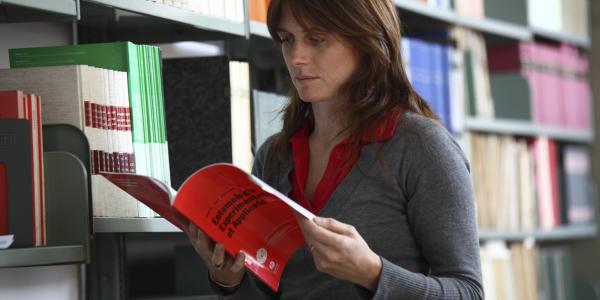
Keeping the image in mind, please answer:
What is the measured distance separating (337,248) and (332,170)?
0.31 m

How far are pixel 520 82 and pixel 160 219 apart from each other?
2.13m

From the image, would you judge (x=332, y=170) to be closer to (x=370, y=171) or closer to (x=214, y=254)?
(x=370, y=171)

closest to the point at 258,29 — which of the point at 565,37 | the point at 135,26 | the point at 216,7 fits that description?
the point at 216,7

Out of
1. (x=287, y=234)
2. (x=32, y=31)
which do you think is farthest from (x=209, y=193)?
(x=32, y=31)

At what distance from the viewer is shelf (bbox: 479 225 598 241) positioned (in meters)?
3.35

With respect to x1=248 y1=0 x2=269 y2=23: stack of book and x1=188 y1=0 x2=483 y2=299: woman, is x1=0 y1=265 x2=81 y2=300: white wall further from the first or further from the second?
x1=248 y1=0 x2=269 y2=23: stack of book

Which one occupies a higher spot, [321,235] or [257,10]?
[257,10]

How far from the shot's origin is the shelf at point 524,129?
333 centimetres

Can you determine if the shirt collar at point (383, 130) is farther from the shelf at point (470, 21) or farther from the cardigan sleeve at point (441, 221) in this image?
the shelf at point (470, 21)

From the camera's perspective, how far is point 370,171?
156cm

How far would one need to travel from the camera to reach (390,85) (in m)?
1.62

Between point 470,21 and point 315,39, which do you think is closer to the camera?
point 315,39

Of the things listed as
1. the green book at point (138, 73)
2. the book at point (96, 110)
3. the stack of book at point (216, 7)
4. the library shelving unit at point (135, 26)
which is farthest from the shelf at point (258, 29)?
the book at point (96, 110)

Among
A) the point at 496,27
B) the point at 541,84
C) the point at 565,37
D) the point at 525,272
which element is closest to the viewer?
the point at 496,27
